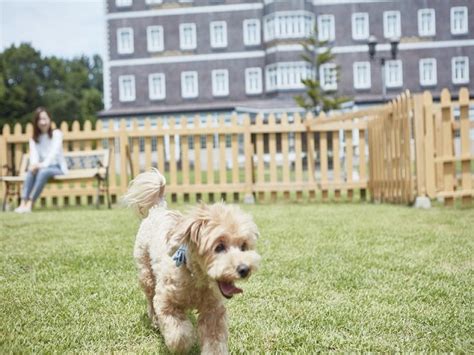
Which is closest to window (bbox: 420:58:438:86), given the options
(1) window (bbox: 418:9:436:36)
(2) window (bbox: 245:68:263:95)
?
(1) window (bbox: 418:9:436:36)

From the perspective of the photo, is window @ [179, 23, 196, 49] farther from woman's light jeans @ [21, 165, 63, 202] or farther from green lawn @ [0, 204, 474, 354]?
green lawn @ [0, 204, 474, 354]

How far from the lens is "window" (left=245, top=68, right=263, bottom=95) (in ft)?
134

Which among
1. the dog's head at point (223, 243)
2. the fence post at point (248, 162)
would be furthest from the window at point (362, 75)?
the dog's head at point (223, 243)

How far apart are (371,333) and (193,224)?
1225mm

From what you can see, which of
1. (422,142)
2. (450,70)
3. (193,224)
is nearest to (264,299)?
(193,224)

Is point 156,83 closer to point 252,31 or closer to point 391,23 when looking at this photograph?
point 252,31

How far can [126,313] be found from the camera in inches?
141

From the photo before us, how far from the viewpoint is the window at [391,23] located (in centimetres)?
3809

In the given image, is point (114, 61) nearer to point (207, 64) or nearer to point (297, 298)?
point (207, 64)

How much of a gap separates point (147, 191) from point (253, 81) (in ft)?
125

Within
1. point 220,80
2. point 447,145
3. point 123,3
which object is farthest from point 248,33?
point 447,145

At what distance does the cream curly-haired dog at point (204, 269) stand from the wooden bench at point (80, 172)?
802 cm

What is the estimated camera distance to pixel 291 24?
38.9m

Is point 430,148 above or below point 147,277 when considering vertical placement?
above
